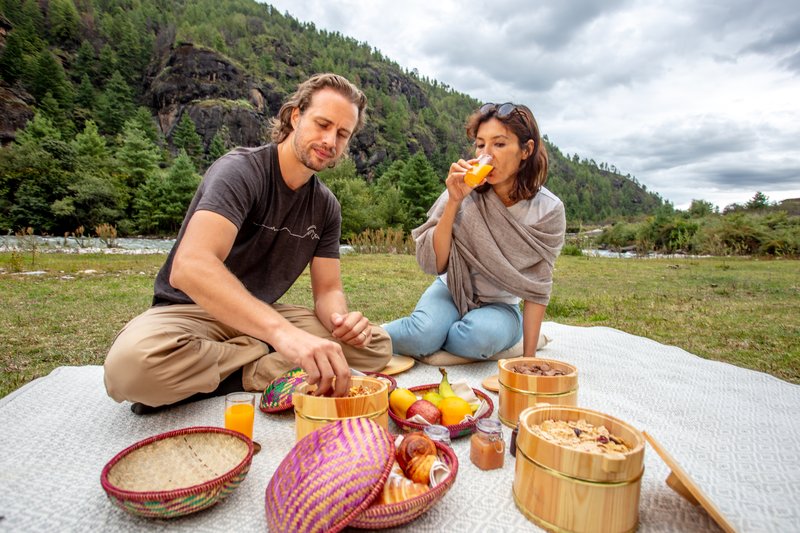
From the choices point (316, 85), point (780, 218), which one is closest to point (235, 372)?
point (316, 85)

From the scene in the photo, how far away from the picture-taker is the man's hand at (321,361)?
157cm

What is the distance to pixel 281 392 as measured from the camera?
2.11 m

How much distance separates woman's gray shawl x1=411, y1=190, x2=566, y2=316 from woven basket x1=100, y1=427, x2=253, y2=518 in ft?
6.22

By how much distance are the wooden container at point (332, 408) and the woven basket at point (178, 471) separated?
0.67ft

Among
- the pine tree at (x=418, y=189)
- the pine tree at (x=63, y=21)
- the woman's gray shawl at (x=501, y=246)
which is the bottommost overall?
the woman's gray shawl at (x=501, y=246)

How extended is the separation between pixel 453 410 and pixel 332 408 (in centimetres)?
60

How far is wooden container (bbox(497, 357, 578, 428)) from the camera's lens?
1.82 meters

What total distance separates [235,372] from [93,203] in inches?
1166

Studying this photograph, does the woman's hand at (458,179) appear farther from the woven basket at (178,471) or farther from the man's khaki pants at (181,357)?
the woven basket at (178,471)

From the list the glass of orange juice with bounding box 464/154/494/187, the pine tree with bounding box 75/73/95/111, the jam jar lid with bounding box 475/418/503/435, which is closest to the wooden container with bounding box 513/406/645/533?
the jam jar lid with bounding box 475/418/503/435

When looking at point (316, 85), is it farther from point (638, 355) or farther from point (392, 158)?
point (392, 158)

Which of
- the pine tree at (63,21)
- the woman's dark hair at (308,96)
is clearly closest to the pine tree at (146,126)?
the pine tree at (63,21)

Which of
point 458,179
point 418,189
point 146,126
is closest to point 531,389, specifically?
point 458,179

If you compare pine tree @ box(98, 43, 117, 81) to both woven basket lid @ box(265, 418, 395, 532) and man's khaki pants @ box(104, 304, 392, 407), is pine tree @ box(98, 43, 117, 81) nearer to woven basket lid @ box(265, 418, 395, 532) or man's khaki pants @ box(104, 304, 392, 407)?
man's khaki pants @ box(104, 304, 392, 407)
